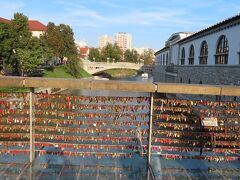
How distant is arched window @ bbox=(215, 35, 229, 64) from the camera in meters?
30.9

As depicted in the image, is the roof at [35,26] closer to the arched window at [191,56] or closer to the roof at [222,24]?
the arched window at [191,56]

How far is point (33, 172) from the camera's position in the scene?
28.4ft

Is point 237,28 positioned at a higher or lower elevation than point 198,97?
higher

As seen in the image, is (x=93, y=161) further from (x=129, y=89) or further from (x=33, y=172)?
(x=129, y=89)

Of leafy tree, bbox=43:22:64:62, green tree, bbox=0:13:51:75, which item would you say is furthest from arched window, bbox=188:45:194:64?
leafy tree, bbox=43:22:64:62

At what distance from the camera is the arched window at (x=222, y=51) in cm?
3087

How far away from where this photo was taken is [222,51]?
3178 cm

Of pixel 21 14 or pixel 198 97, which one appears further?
pixel 21 14

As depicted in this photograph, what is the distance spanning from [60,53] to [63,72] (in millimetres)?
5761

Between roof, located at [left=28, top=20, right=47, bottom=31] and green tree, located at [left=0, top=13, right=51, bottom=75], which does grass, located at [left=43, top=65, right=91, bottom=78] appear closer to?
green tree, located at [left=0, top=13, right=51, bottom=75]

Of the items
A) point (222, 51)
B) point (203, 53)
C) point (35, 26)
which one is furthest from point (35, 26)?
point (222, 51)

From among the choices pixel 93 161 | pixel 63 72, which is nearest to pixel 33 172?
pixel 93 161

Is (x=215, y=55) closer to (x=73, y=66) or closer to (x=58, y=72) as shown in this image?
(x=58, y=72)

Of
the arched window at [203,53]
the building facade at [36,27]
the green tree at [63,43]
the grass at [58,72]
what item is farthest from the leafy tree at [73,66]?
the arched window at [203,53]
